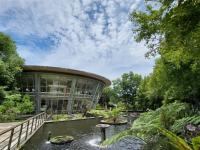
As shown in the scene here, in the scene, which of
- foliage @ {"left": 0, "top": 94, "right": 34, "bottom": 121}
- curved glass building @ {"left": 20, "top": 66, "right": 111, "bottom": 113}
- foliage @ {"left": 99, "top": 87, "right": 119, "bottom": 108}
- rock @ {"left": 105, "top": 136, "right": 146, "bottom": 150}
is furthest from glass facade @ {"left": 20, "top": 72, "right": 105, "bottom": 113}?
rock @ {"left": 105, "top": 136, "right": 146, "bottom": 150}

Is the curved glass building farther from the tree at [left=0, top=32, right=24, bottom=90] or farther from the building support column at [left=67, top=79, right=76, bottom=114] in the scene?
the tree at [left=0, top=32, right=24, bottom=90]

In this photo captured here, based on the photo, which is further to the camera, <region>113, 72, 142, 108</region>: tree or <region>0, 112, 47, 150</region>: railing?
<region>113, 72, 142, 108</region>: tree

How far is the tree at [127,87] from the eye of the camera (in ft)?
204

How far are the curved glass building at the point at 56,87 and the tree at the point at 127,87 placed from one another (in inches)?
858

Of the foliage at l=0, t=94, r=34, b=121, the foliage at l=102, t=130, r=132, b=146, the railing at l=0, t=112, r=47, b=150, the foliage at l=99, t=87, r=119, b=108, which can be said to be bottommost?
the railing at l=0, t=112, r=47, b=150

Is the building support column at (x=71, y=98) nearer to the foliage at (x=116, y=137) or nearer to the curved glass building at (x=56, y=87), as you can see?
the curved glass building at (x=56, y=87)

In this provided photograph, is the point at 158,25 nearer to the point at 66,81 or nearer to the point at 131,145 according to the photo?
the point at 131,145

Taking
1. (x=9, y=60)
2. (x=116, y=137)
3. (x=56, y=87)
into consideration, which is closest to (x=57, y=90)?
(x=56, y=87)

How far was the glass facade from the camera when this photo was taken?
35219 mm

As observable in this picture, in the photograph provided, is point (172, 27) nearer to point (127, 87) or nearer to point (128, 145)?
point (128, 145)

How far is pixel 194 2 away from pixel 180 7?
305 millimetres

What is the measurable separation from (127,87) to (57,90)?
2952 centimetres

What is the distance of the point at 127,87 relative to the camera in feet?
206

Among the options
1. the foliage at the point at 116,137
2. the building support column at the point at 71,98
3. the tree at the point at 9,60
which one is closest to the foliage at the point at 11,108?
the tree at the point at 9,60
